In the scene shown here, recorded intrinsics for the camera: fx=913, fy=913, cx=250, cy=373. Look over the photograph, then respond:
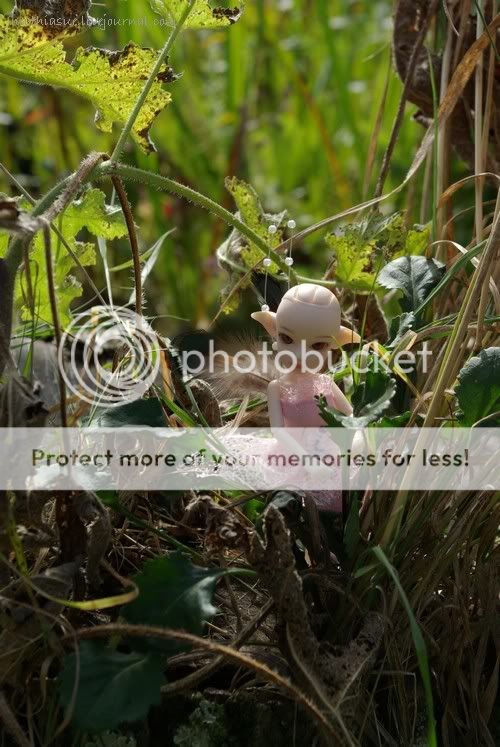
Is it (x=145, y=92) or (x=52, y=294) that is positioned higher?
(x=145, y=92)

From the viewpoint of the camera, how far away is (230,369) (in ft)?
3.21

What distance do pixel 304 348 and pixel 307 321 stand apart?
0.03 meters

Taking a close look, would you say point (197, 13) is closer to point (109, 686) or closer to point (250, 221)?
point (250, 221)

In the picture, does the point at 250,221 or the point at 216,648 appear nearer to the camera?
the point at 216,648

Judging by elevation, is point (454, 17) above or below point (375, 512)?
above

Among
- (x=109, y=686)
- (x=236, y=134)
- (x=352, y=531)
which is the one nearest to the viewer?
(x=109, y=686)

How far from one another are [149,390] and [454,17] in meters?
0.71

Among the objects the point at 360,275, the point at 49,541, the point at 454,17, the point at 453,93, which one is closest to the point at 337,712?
the point at 49,541

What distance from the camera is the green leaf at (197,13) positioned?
2.91 ft

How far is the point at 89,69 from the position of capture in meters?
0.86

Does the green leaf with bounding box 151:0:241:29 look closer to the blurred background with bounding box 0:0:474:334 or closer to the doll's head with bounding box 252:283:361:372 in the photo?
the doll's head with bounding box 252:283:361:372

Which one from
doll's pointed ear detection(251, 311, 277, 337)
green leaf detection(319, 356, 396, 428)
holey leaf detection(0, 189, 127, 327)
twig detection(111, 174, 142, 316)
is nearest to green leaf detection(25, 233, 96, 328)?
holey leaf detection(0, 189, 127, 327)

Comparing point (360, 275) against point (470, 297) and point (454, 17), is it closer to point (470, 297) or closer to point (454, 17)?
point (470, 297)

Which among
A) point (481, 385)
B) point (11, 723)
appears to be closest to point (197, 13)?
point (481, 385)
